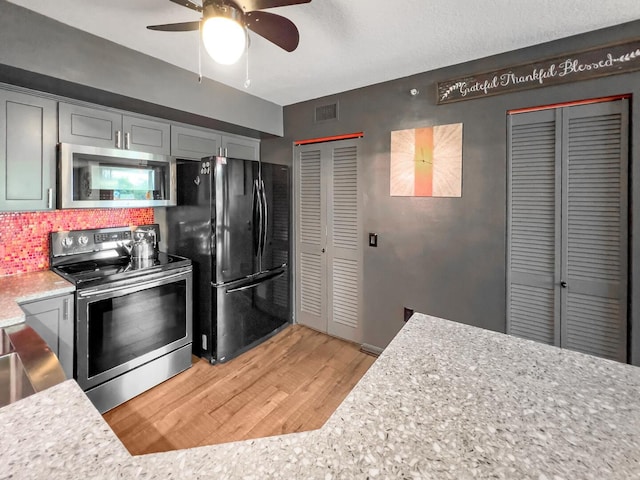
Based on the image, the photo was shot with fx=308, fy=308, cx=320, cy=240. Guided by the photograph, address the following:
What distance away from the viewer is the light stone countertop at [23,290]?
153cm

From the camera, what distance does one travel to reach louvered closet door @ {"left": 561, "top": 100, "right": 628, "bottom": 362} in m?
2.00

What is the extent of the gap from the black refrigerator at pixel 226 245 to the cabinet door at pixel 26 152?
3.20 feet

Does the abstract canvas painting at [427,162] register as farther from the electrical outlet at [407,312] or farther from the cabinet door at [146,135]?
the cabinet door at [146,135]

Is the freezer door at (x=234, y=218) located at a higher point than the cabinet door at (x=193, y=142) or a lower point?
lower

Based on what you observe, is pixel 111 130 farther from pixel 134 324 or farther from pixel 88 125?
pixel 134 324

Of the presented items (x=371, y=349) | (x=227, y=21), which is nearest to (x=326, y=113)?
(x=227, y=21)

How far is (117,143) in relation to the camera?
2385 millimetres

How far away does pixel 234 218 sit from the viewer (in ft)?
9.18

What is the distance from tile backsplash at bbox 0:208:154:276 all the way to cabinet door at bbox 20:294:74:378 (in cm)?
66

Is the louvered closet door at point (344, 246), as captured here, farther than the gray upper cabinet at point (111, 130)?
Yes

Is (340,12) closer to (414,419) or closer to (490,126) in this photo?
(490,126)

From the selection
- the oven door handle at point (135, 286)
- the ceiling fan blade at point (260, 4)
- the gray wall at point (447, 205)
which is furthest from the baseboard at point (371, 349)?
the ceiling fan blade at point (260, 4)

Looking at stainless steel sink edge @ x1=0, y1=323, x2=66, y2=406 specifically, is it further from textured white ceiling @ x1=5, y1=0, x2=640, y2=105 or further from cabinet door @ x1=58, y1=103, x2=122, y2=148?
textured white ceiling @ x1=5, y1=0, x2=640, y2=105

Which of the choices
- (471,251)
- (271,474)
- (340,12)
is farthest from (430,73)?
(271,474)
